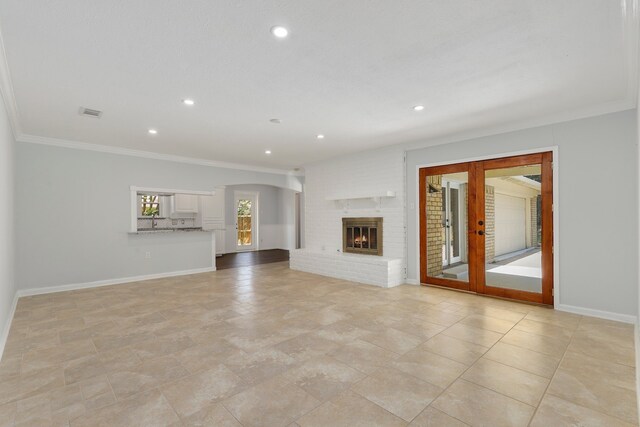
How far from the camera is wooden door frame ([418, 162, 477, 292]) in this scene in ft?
15.4

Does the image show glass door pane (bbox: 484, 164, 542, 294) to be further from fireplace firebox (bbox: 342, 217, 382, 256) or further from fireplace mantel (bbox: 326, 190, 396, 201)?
fireplace firebox (bbox: 342, 217, 382, 256)

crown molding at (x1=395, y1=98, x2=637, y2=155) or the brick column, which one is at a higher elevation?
crown molding at (x1=395, y1=98, x2=637, y2=155)

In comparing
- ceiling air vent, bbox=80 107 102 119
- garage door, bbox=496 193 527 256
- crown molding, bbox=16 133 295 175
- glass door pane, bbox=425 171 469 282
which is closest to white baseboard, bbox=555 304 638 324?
garage door, bbox=496 193 527 256

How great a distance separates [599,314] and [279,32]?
15.0 feet

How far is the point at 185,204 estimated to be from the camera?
887 cm

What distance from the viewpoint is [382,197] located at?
5.78 metres

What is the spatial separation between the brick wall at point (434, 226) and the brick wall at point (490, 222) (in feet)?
2.44

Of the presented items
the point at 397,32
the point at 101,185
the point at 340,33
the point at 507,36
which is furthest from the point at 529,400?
the point at 101,185

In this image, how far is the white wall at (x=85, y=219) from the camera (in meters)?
4.83

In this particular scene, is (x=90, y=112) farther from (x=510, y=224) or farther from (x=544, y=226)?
(x=544, y=226)

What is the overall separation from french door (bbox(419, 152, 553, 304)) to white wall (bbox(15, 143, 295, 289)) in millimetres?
4965

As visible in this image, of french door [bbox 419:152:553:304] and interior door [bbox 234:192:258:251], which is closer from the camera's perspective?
french door [bbox 419:152:553:304]

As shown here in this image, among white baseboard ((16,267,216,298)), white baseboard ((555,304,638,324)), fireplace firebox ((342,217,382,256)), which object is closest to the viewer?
white baseboard ((555,304,638,324))

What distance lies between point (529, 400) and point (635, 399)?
70 centimetres
